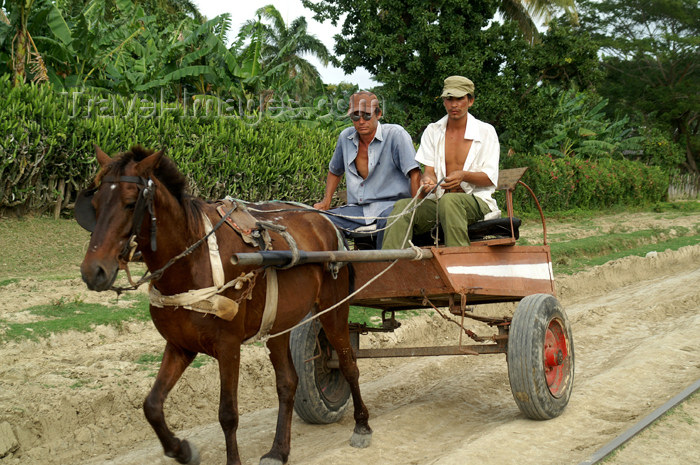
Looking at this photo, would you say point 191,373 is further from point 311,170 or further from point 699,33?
point 699,33

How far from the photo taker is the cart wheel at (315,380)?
5.68 metres

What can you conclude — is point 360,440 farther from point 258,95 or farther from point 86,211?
point 258,95

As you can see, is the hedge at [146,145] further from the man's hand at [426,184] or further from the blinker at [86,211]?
the blinker at [86,211]

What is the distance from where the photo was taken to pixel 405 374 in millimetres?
7402

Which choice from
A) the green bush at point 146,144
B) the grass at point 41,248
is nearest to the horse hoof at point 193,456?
the grass at point 41,248

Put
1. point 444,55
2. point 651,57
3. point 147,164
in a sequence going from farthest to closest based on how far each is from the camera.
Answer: point 651,57 < point 444,55 < point 147,164

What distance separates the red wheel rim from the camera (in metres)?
5.52

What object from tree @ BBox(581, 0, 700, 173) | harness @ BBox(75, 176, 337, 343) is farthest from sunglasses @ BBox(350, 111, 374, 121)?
tree @ BBox(581, 0, 700, 173)

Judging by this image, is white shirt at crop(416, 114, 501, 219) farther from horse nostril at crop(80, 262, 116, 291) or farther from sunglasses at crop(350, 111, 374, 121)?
horse nostril at crop(80, 262, 116, 291)

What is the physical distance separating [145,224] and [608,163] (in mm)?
27289

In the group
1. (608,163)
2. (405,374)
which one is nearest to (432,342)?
(405,374)

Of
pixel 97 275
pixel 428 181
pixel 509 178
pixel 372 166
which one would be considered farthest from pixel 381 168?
pixel 97 275

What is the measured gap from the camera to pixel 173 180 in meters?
4.12

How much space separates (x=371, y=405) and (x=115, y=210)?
3554 mm
